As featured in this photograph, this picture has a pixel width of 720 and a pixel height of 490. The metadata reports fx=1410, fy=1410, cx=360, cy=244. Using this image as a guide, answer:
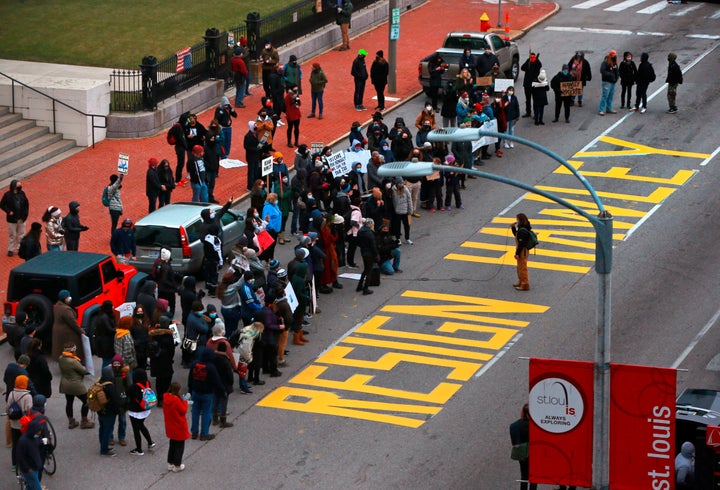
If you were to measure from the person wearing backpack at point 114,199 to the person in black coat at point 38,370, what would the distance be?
8088mm

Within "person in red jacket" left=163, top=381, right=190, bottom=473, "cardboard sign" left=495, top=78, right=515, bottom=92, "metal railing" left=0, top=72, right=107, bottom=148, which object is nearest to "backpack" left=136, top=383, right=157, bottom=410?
"person in red jacket" left=163, top=381, right=190, bottom=473

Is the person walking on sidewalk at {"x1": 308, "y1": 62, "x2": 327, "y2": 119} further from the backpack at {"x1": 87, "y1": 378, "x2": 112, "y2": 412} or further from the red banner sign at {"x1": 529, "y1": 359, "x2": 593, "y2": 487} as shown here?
the red banner sign at {"x1": 529, "y1": 359, "x2": 593, "y2": 487}

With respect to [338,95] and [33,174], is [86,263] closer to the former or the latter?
[33,174]

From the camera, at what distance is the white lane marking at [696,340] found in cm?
2516

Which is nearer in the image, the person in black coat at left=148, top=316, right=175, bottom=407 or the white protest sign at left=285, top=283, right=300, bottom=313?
the person in black coat at left=148, top=316, right=175, bottom=407

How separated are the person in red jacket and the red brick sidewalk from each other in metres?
8.93

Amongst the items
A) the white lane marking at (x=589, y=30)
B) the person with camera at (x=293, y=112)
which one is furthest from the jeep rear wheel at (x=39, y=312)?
the white lane marking at (x=589, y=30)

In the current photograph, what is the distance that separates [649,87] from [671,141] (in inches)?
203

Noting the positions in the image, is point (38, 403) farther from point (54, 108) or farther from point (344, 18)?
point (344, 18)

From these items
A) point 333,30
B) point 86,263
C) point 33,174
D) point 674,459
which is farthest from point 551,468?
point 333,30

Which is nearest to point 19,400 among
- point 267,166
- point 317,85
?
point 267,166

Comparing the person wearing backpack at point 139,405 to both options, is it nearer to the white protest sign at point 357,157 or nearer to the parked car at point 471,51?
the white protest sign at point 357,157

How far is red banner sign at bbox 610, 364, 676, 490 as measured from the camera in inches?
726

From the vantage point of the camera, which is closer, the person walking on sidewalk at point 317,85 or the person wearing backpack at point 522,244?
the person wearing backpack at point 522,244
